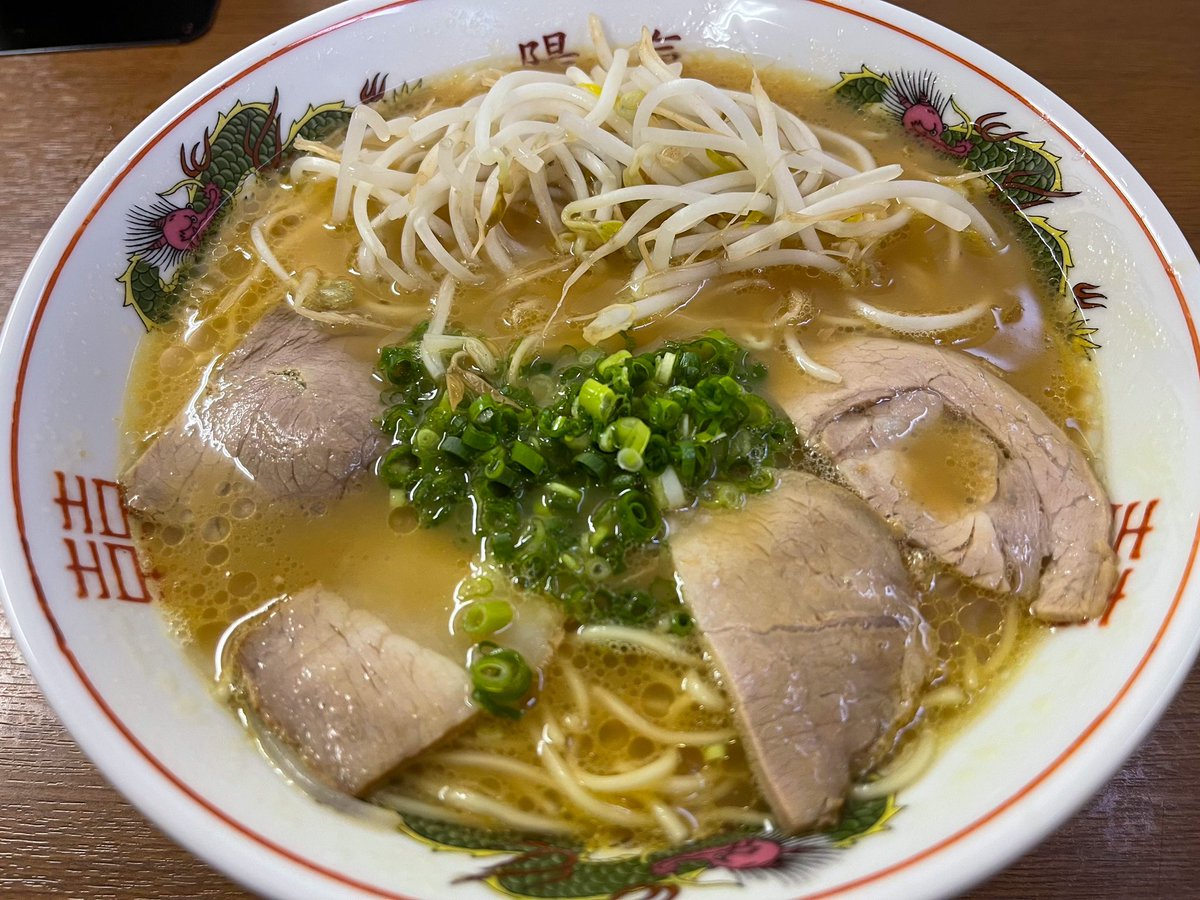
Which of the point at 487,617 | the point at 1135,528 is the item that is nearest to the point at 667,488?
the point at 487,617

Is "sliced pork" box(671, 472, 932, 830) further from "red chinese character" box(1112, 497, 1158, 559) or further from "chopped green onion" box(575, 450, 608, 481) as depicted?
"red chinese character" box(1112, 497, 1158, 559)

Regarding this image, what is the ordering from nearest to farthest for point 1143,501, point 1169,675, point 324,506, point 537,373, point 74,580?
point 1169,675, point 74,580, point 1143,501, point 324,506, point 537,373

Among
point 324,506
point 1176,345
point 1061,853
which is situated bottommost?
point 1061,853

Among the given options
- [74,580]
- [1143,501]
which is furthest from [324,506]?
[1143,501]

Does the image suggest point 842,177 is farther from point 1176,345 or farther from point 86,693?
point 86,693

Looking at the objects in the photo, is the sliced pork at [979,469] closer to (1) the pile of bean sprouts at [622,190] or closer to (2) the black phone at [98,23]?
(1) the pile of bean sprouts at [622,190]

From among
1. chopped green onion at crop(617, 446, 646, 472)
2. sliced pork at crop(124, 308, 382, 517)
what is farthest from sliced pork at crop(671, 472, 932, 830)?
sliced pork at crop(124, 308, 382, 517)

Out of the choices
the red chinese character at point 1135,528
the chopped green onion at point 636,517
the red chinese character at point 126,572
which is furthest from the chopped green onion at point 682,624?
the red chinese character at point 126,572
